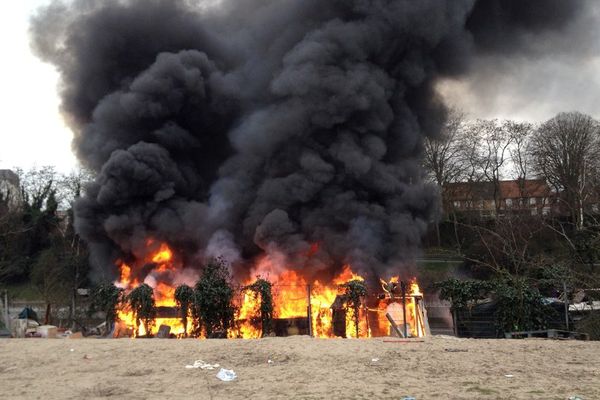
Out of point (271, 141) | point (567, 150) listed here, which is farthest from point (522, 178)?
point (271, 141)

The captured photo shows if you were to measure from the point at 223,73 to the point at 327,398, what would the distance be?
90.0ft

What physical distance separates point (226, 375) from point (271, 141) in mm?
18304

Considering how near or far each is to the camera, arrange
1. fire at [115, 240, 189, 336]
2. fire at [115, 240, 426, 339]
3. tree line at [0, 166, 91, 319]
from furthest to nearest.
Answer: tree line at [0, 166, 91, 319] → fire at [115, 240, 189, 336] → fire at [115, 240, 426, 339]

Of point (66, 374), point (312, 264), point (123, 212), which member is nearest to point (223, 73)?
point (123, 212)

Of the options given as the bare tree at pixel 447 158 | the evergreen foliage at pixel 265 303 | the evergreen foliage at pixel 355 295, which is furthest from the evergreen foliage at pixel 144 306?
the bare tree at pixel 447 158

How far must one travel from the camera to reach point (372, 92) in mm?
26406

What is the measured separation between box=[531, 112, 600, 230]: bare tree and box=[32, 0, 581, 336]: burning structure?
44.2 feet

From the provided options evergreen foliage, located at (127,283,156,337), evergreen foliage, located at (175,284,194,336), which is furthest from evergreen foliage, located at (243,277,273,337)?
evergreen foliage, located at (127,283,156,337)

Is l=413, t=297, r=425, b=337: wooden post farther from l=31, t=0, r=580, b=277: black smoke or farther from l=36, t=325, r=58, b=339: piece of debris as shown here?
l=36, t=325, r=58, b=339: piece of debris

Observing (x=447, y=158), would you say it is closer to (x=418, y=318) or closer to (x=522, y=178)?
(x=522, y=178)

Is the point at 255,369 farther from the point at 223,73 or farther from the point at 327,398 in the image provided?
the point at 223,73

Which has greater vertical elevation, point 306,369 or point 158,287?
point 158,287

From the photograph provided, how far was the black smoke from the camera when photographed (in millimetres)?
26047

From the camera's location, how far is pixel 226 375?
34.1 feet
